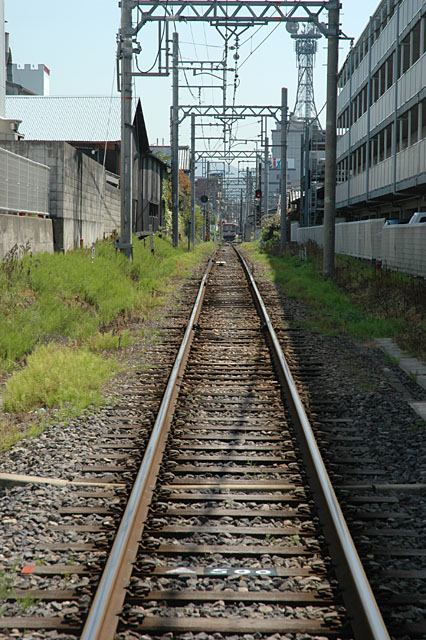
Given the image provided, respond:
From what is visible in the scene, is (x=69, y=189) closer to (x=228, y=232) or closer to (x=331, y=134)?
(x=331, y=134)

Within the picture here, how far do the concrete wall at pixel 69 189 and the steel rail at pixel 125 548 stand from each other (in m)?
11.9

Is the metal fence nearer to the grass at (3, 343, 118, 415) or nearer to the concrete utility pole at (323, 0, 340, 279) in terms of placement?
the grass at (3, 343, 118, 415)

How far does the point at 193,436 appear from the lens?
21.2ft

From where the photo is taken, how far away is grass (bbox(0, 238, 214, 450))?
776 centimetres

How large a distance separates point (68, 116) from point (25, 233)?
69.6 feet

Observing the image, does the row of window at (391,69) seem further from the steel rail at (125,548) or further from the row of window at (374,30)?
the steel rail at (125,548)

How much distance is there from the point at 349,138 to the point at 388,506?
42.4m

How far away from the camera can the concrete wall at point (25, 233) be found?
13.2 metres

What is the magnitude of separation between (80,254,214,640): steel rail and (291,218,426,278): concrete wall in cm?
1300

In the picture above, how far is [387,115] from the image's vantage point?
33.5 metres

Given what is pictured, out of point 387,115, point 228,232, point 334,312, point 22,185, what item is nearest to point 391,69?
point 387,115

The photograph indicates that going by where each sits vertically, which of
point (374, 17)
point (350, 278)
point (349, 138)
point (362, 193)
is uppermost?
point (374, 17)

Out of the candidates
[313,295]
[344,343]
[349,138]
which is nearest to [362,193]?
[349,138]

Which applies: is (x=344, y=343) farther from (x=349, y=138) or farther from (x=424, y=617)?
(x=349, y=138)
